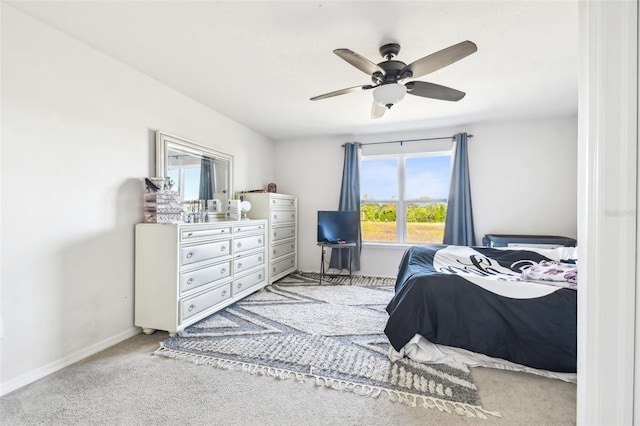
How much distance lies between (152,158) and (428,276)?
2.70m

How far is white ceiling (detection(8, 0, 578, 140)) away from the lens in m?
1.82

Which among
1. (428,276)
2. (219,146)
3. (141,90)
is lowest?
(428,276)

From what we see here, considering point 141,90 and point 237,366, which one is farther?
point 141,90

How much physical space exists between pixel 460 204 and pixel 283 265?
2795 mm

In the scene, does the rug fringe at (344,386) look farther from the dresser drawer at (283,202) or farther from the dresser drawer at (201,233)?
the dresser drawer at (283,202)

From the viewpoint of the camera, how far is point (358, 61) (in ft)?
6.43

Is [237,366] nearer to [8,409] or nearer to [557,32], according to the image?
[8,409]

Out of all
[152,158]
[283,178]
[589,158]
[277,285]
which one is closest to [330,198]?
[283,178]

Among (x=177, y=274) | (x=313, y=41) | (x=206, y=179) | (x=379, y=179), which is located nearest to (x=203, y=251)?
(x=177, y=274)

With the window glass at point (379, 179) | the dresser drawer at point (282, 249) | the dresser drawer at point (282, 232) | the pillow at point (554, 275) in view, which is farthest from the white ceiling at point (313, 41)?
the dresser drawer at point (282, 249)

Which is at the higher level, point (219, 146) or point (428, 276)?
point (219, 146)

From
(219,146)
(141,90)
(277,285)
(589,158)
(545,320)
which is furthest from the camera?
(277,285)

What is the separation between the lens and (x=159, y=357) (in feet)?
7.32

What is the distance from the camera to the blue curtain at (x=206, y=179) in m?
3.43
